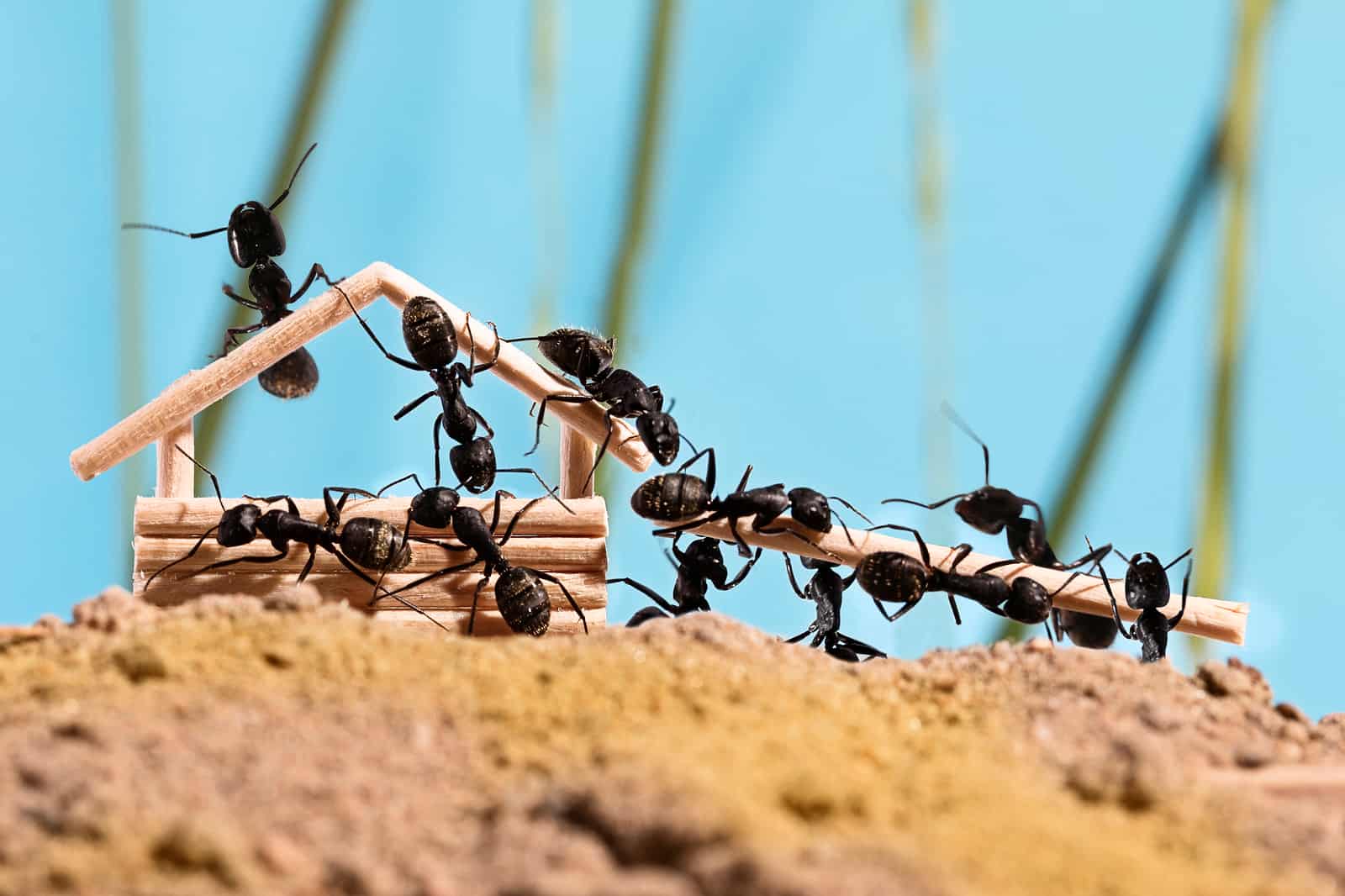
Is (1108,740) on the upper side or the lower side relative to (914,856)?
upper

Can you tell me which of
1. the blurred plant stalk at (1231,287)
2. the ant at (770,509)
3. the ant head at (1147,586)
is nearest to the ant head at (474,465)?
the ant at (770,509)

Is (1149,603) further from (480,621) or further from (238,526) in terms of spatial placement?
(238,526)

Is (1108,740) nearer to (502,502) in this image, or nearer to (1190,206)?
(502,502)

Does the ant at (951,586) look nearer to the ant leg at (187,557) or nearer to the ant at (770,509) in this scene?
the ant at (770,509)

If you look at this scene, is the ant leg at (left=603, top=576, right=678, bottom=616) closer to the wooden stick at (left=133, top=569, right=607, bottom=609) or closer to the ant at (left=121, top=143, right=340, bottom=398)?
the wooden stick at (left=133, top=569, right=607, bottom=609)

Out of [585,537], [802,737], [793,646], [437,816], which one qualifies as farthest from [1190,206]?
[437,816]

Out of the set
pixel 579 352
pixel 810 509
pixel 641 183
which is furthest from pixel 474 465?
pixel 641 183

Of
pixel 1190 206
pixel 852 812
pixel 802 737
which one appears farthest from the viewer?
pixel 1190 206

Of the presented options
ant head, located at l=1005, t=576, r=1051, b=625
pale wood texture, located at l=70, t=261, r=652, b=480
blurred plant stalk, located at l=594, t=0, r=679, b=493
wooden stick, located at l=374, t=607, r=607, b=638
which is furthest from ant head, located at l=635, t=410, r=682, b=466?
blurred plant stalk, located at l=594, t=0, r=679, b=493
